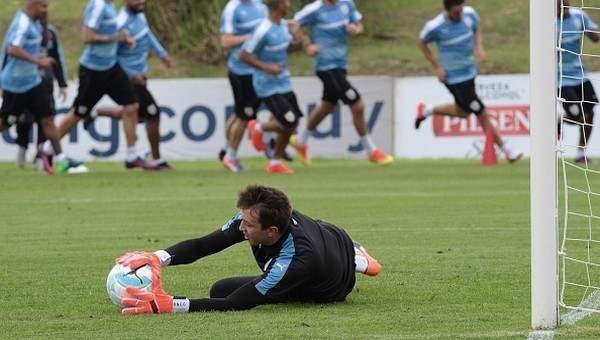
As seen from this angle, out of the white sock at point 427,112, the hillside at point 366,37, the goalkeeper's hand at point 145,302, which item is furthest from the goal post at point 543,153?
the hillside at point 366,37

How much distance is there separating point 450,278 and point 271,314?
1625 millimetres

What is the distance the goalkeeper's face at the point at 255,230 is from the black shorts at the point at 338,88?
11.3 metres

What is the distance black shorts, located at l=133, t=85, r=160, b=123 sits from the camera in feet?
59.2

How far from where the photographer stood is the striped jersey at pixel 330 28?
18.1m

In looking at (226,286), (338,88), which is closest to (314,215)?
(226,286)

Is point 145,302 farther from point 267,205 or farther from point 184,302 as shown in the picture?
point 267,205

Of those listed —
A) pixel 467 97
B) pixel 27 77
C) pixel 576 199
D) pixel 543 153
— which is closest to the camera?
pixel 543 153

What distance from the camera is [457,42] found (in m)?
18.3

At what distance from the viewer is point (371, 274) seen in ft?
24.9

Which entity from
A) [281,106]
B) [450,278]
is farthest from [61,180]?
[450,278]

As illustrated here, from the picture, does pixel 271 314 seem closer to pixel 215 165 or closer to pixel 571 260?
pixel 571 260

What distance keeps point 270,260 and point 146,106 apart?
11488mm

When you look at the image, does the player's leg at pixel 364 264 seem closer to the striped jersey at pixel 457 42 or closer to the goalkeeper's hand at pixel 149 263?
the goalkeeper's hand at pixel 149 263

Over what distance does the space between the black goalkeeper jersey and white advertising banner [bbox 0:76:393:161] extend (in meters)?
15.1
